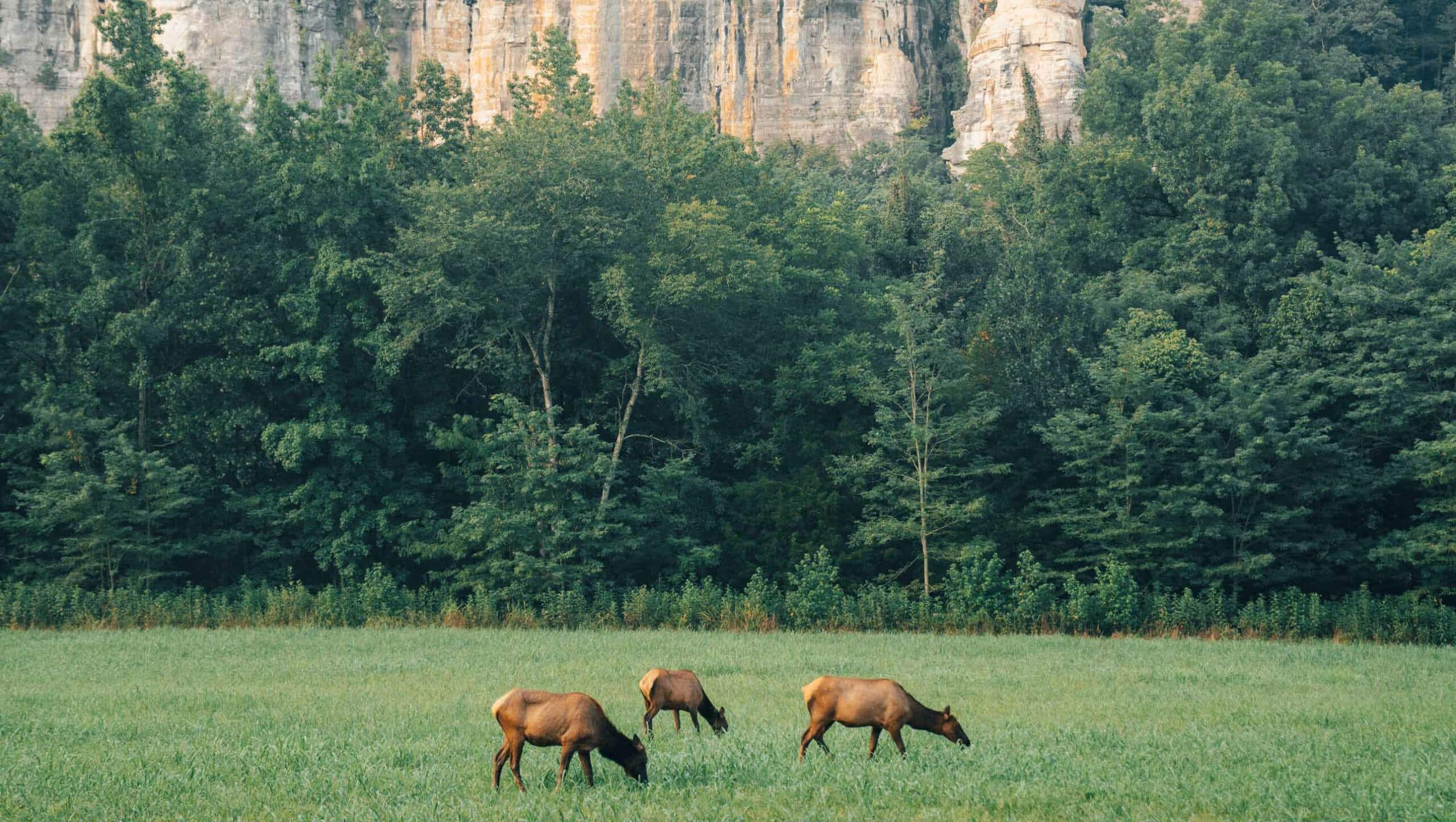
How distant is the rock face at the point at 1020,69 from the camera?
95.2 metres

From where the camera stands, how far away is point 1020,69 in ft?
309

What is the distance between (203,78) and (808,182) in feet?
99.4

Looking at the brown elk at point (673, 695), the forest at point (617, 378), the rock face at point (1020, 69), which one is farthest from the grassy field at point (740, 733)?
the rock face at point (1020, 69)

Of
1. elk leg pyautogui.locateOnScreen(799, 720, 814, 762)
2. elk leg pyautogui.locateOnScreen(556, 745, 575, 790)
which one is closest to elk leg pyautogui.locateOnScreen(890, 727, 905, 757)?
elk leg pyautogui.locateOnScreen(799, 720, 814, 762)

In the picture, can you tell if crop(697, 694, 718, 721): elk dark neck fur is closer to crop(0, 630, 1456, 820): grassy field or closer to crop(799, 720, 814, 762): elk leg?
crop(0, 630, 1456, 820): grassy field

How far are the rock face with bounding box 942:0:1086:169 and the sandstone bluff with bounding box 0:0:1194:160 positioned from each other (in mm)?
124

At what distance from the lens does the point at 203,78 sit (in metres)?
40.4

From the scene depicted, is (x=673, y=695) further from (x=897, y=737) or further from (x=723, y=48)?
(x=723, y=48)

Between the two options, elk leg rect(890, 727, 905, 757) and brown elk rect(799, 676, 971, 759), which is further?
elk leg rect(890, 727, 905, 757)

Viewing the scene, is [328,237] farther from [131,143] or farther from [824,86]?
[824,86]

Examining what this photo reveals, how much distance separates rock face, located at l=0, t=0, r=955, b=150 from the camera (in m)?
100

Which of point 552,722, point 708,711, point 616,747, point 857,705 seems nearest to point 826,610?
point 708,711

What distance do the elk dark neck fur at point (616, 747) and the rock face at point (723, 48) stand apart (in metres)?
91.7

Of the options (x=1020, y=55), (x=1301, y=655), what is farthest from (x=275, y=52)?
(x=1301, y=655)
